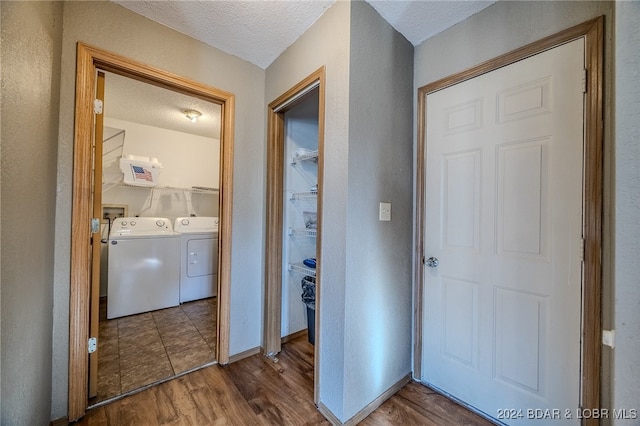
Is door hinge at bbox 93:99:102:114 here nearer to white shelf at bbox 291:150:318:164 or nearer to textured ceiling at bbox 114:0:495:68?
textured ceiling at bbox 114:0:495:68

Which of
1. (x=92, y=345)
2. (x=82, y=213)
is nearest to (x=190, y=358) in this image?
(x=92, y=345)

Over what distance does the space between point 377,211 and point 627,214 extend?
99 cm

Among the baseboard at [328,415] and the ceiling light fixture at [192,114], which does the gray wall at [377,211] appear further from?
the ceiling light fixture at [192,114]

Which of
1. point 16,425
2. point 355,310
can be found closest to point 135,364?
point 16,425

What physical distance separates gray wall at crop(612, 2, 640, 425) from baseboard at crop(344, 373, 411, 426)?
3.85ft

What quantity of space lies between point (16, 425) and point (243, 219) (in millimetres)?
1427

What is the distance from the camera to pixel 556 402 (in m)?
1.19

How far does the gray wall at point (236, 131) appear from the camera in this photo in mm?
1318

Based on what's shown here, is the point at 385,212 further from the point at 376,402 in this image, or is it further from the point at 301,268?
the point at 376,402

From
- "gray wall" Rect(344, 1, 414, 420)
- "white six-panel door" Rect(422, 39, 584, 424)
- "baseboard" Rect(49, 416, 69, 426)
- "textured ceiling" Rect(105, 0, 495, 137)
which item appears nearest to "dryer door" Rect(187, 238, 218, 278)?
"baseboard" Rect(49, 416, 69, 426)

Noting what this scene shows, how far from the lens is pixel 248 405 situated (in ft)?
4.81

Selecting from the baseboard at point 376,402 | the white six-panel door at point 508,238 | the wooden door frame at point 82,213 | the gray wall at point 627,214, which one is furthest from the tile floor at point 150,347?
the gray wall at point 627,214

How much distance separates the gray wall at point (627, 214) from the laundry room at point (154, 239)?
7.36 ft

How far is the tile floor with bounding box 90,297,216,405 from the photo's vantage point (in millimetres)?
1680
